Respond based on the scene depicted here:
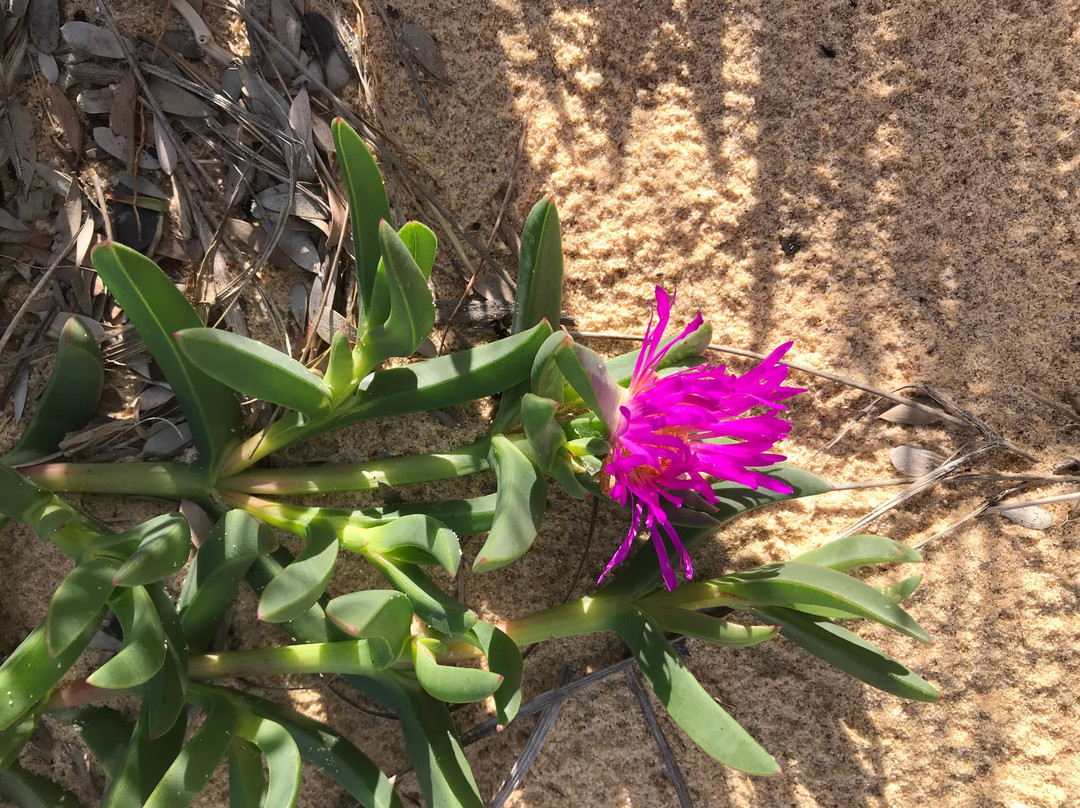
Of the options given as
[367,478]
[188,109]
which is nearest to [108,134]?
[188,109]

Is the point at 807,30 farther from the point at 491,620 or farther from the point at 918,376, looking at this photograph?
the point at 491,620

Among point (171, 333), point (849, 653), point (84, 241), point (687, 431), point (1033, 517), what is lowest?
point (849, 653)

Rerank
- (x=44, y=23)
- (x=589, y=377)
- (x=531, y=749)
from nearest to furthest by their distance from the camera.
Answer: (x=589, y=377) < (x=44, y=23) < (x=531, y=749)

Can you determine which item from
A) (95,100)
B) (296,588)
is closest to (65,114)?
(95,100)

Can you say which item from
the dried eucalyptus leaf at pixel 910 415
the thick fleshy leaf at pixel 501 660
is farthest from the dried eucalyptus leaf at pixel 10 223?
the dried eucalyptus leaf at pixel 910 415

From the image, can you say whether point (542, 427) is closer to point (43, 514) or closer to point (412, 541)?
point (412, 541)

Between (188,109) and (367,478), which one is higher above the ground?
(188,109)
